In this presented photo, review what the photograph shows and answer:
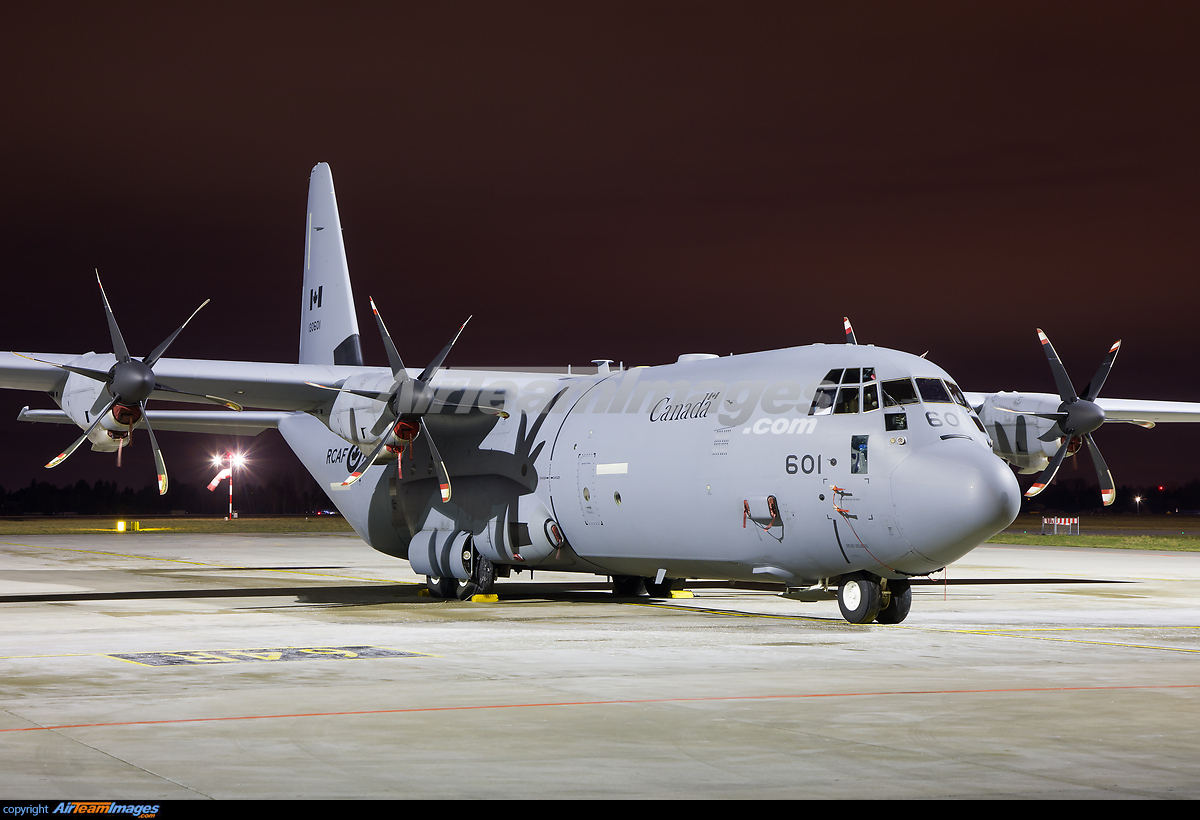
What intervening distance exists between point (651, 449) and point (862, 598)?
3.89 metres

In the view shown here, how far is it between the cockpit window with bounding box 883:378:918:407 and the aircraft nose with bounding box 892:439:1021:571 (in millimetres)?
731

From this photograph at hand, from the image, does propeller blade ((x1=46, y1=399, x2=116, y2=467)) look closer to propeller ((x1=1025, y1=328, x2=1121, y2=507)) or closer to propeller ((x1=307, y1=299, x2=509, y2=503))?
propeller ((x1=307, y1=299, x2=509, y2=503))

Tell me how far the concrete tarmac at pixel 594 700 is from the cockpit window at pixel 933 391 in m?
2.99

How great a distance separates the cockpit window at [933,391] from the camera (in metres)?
16.1

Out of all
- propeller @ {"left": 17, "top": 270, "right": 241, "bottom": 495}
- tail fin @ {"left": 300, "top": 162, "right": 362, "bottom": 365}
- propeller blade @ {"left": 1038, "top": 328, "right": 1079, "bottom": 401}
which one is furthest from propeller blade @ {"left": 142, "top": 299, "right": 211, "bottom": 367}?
propeller blade @ {"left": 1038, "top": 328, "right": 1079, "bottom": 401}

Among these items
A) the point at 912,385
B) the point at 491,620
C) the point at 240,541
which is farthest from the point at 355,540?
the point at 912,385

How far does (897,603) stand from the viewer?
17062 mm

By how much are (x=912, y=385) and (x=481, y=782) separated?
1040cm

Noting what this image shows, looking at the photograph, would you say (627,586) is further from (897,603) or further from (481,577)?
(897,603)

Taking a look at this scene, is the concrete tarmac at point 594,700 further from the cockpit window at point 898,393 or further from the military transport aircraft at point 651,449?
the cockpit window at point 898,393

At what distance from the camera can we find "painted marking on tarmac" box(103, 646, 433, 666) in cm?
1305

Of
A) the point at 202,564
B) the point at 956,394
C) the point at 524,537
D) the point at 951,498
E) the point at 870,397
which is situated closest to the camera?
the point at 951,498

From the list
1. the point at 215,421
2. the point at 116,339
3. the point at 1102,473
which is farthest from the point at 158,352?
the point at 1102,473

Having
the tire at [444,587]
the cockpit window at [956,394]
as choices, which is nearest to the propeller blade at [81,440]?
the tire at [444,587]
